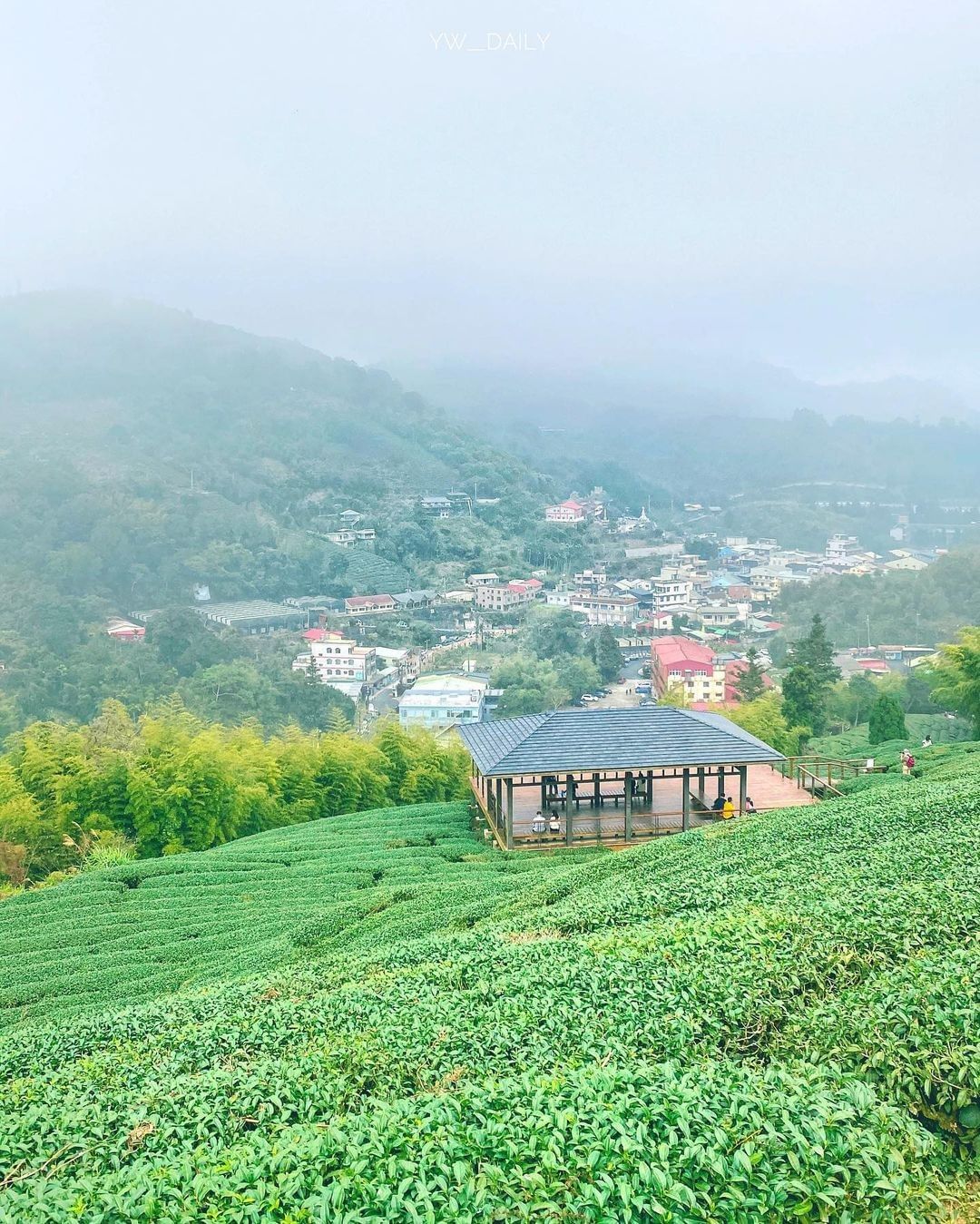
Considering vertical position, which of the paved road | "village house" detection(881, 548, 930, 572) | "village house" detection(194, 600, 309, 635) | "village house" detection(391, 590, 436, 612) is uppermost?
"village house" detection(881, 548, 930, 572)

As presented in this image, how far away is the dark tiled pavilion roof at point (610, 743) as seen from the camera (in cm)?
1300

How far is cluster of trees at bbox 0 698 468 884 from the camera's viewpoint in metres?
15.6

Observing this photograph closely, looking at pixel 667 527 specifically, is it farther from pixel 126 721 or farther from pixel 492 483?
pixel 126 721

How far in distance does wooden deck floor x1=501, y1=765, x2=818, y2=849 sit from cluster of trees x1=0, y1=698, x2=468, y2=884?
5414 millimetres

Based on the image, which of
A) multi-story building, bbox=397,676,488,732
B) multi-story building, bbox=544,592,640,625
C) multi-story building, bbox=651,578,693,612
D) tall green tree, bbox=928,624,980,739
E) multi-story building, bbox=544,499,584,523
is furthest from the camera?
multi-story building, bbox=544,499,584,523

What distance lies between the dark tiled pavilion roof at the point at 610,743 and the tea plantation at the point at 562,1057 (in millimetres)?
3361

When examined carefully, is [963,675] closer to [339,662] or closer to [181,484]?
[339,662]

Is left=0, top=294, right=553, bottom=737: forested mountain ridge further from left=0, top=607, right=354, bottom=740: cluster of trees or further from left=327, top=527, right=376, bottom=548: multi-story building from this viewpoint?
left=327, top=527, right=376, bottom=548: multi-story building

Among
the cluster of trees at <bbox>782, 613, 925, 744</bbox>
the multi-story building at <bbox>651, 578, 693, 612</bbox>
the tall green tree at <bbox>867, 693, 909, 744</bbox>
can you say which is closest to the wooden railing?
the cluster of trees at <bbox>782, 613, 925, 744</bbox>

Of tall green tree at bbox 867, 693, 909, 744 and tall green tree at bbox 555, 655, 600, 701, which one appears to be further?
tall green tree at bbox 555, 655, 600, 701

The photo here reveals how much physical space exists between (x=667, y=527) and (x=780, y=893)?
84.8 metres

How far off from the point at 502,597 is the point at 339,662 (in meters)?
15.9

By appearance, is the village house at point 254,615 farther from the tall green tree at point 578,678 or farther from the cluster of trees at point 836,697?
the cluster of trees at point 836,697

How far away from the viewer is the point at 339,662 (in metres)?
50.2
